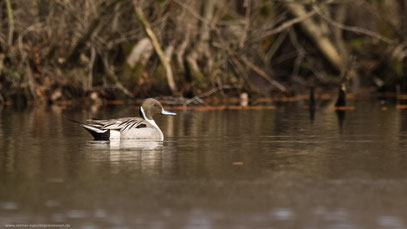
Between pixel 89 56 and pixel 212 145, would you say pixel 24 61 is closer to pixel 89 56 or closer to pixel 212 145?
pixel 89 56

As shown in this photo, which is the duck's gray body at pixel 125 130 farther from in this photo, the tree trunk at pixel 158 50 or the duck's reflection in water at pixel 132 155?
the tree trunk at pixel 158 50

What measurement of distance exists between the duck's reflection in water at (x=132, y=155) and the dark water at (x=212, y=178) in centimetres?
1

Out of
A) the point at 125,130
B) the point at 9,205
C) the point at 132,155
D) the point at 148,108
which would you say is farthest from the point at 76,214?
the point at 148,108

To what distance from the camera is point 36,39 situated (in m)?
24.0

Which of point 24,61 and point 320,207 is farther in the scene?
point 24,61

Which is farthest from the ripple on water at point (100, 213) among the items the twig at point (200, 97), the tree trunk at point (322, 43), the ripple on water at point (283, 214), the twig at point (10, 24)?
the tree trunk at point (322, 43)

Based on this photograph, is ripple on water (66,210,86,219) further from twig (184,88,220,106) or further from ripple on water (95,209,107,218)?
twig (184,88,220,106)

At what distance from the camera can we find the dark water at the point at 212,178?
730 centimetres

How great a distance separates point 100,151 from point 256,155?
203cm

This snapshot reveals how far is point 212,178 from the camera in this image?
9.28 m

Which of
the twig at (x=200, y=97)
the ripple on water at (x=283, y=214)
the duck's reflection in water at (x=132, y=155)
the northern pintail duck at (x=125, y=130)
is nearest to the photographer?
the ripple on water at (x=283, y=214)

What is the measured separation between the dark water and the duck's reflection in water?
0.05 ft

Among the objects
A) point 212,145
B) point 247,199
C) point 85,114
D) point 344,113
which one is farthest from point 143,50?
point 247,199

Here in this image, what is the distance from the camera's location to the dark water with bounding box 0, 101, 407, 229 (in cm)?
730
